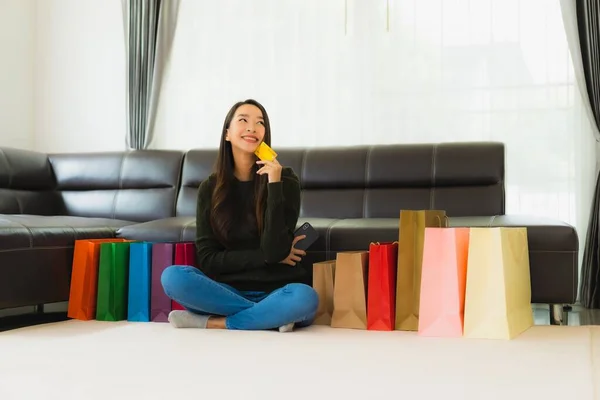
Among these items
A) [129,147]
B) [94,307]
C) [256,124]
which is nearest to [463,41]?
[256,124]

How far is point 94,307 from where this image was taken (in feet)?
9.63

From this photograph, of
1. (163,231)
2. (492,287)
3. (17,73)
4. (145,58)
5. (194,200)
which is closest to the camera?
(492,287)

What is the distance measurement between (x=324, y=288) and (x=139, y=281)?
0.79 m

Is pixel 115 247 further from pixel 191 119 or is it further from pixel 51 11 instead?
pixel 51 11

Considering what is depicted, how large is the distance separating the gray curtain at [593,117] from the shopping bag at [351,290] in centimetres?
152

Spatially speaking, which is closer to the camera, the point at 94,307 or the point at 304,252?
the point at 304,252

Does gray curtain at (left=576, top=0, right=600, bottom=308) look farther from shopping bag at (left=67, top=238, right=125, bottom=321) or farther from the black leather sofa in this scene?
shopping bag at (left=67, top=238, right=125, bottom=321)

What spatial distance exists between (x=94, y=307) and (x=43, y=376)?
3.79 ft

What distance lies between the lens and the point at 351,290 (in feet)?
8.63

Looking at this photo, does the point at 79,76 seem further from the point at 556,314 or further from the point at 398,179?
the point at 556,314

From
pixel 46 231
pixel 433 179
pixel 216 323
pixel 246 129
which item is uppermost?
pixel 246 129

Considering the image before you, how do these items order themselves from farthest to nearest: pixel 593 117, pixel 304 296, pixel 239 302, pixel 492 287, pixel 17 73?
pixel 17 73 → pixel 593 117 → pixel 239 302 → pixel 304 296 → pixel 492 287

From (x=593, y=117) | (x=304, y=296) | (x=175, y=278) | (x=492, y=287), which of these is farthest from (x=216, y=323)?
(x=593, y=117)

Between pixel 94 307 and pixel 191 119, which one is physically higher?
pixel 191 119
